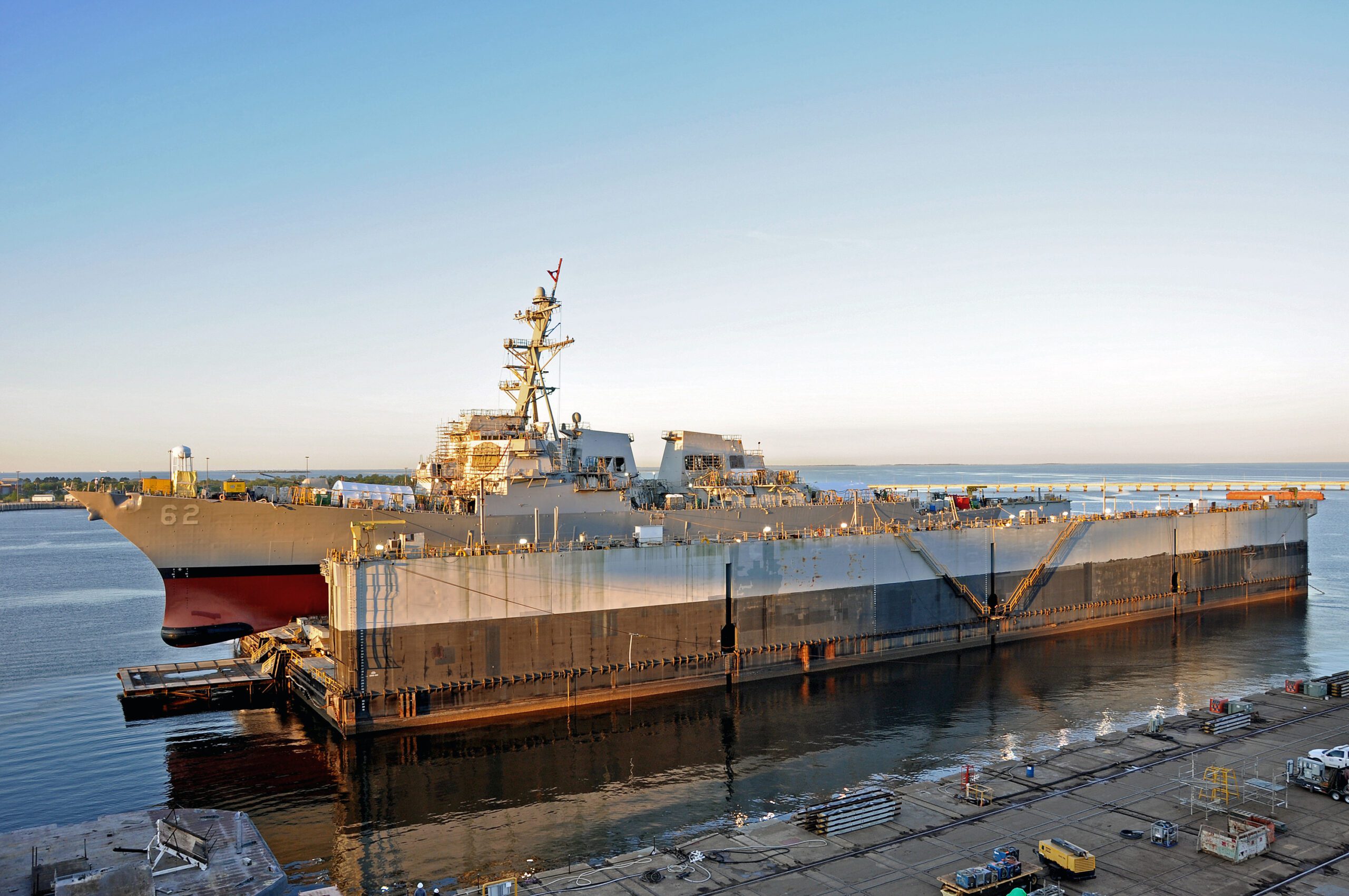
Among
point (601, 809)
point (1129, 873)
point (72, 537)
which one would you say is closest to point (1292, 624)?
point (1129, 873)

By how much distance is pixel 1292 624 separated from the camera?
53969 mm

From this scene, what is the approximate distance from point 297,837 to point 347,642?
29.3 feet

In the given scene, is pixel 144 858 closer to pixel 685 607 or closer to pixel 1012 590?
pixel 685 607

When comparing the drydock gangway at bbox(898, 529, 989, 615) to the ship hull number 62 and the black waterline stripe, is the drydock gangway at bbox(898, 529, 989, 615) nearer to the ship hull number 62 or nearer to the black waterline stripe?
the black waterline stripe

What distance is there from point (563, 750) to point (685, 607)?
9.62 meters

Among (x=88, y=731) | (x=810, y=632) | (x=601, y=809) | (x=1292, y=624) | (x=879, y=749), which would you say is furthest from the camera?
(x=1292, y=624)

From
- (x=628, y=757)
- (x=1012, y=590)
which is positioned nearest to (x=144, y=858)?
(x=628, y=757)

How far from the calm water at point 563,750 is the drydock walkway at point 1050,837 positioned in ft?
13.9

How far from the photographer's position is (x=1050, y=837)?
19609mm

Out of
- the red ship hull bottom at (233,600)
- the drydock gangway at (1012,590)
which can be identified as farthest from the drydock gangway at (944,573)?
the red ship hull bottom at (233,600)

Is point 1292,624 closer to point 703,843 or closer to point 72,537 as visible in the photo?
point 703,843

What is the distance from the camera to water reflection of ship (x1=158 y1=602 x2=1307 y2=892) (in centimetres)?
2362

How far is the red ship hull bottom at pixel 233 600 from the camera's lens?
40219 millimetres

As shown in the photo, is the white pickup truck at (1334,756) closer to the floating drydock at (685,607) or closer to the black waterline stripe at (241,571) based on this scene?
the floating drydock at (685,607)
